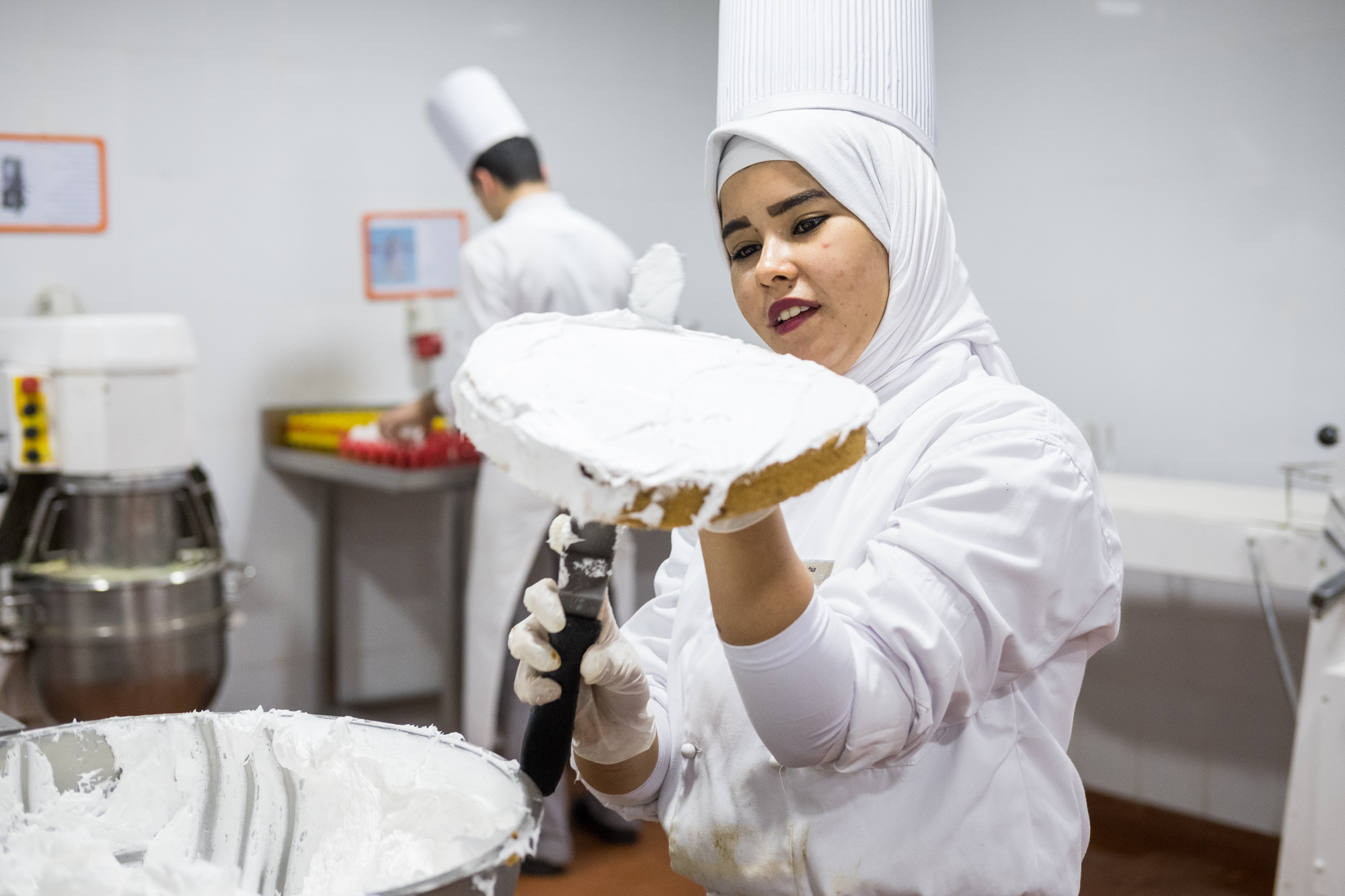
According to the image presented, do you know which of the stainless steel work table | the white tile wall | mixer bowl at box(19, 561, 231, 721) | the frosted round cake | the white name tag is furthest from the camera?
the stainless steel work table

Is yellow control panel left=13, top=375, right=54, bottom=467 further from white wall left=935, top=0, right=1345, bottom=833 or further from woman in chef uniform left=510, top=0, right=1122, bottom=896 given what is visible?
white wall left=935, top=0, right=1345, bottom=833

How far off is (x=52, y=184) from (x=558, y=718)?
2.76 m

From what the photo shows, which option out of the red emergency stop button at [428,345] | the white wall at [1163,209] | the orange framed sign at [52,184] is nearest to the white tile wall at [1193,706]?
the white wall at [1163,209]

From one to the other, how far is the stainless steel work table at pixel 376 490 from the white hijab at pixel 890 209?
6.22ft

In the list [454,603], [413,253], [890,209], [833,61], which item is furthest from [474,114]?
[890,209]

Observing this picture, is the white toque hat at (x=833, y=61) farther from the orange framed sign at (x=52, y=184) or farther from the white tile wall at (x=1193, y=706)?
the orange framed sign at (x=52, y=184)

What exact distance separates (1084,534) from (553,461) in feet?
1.54

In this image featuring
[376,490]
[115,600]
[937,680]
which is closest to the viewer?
[937,680]

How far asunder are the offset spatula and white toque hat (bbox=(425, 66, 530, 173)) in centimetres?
231

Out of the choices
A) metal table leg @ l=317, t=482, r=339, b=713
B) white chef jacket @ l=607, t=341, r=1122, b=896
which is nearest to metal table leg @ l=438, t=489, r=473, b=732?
metal table leg @ l=317, t=482, r=339, b=713

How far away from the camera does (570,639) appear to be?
2.88 feet

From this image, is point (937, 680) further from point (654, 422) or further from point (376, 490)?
point (376, 490)

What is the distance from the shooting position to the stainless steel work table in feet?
9.41

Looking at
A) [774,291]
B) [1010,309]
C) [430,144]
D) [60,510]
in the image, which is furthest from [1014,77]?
[60,510]
